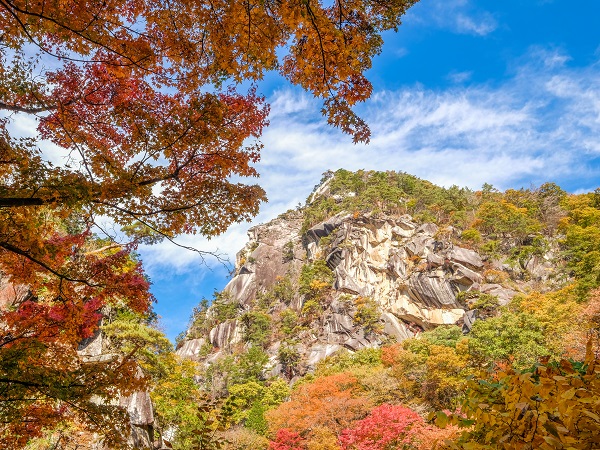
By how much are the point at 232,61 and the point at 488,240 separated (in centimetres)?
3974

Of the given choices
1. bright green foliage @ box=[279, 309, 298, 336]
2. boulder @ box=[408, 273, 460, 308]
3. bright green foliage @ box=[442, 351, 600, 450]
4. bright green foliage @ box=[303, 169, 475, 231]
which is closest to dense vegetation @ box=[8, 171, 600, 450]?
bright green foliage @ box=[442, 351, 600, 450]

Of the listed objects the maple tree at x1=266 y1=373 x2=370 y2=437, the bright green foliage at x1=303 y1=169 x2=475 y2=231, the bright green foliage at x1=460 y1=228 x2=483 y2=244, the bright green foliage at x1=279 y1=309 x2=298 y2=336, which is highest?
the bright green foliage at x1=303 y1=169 x2=475 y2=231

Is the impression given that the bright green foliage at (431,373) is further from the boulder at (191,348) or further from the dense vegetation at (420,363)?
the boulder at (191,348)

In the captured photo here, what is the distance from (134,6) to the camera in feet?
11.5

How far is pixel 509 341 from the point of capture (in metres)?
15.2

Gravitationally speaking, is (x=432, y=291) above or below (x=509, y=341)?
above

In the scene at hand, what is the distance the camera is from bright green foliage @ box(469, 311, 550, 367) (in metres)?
14.4

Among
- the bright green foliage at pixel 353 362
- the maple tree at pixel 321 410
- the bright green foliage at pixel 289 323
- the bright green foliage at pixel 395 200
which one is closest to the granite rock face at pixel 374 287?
the bright green foliage at pixel 289 323

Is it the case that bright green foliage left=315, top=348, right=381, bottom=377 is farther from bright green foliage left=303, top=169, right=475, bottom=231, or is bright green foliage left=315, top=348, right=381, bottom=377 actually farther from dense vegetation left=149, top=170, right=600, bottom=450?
bright green foliage left=303, top=169, right=475, bottom=231

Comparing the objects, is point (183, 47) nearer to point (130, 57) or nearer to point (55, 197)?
point (130, 57)

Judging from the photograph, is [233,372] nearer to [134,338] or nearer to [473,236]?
[134,338]

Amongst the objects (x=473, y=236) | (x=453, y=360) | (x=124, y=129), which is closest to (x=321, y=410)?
(x=453, y=360)

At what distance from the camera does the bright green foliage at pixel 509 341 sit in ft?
47.3

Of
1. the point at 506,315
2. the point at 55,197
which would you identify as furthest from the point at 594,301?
the point at 55,197
